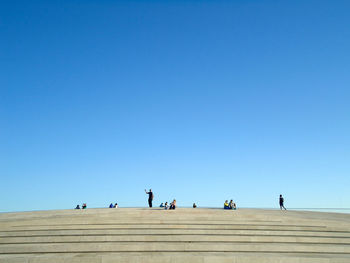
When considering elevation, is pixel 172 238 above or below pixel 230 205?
below

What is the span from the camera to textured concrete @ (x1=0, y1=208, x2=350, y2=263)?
11742 millimetres

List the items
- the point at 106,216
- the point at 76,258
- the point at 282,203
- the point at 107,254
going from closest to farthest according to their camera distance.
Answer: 1. the point at 76,258
2. the point at 107,254
3. the point at 106,216
4. the point at 282,203

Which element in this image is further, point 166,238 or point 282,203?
point 282,203

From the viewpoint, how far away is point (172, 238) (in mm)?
13492

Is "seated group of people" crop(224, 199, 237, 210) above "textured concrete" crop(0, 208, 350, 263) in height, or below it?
above

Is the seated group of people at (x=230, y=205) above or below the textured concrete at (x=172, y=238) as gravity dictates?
above

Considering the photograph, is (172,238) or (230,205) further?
(230,205)

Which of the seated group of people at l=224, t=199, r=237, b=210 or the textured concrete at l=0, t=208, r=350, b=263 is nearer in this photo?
the textured concrete at l=0, t=208, r=350, b=263

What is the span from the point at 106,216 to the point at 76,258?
423cm

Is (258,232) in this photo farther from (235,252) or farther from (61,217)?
(61,217)

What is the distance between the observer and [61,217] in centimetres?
1583

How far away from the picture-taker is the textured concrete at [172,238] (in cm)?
1174

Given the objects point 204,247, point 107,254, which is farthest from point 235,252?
point 107,254

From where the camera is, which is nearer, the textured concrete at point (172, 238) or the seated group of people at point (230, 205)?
the textured concrete at point (172, 238)
